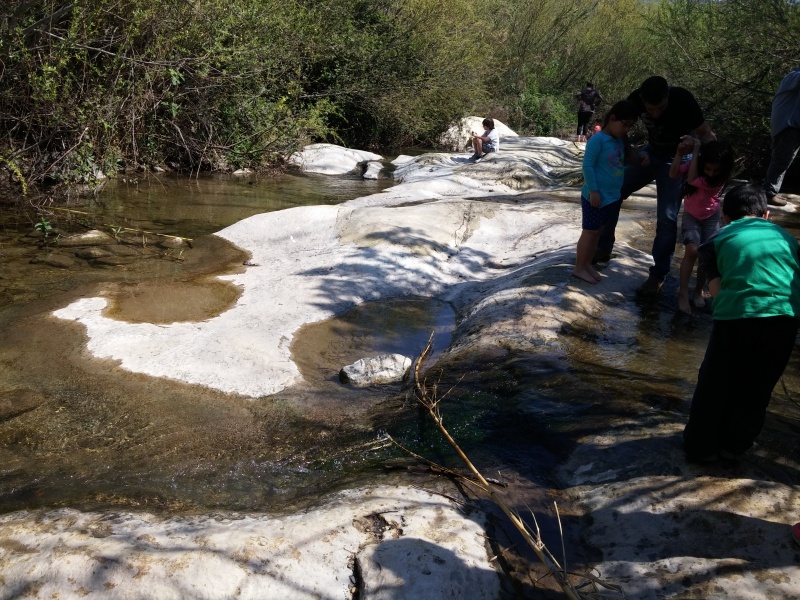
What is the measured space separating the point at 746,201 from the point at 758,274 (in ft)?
1.55

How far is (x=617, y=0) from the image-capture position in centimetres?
3262

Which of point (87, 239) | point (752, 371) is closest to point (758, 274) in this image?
point (752, 371)

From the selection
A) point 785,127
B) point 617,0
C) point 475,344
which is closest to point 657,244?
point 475,344

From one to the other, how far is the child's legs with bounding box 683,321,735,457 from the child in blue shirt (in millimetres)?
2509

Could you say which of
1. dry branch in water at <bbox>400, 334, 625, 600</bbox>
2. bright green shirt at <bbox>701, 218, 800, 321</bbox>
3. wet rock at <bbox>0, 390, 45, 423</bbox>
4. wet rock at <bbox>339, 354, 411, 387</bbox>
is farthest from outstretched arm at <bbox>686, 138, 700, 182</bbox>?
wet rock at <bbox>0, 390, 45, 423</bbox>

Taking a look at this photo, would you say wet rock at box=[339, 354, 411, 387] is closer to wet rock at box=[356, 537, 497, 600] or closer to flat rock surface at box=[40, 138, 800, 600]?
flat rock surface at box=[40, 138, 800, 600]

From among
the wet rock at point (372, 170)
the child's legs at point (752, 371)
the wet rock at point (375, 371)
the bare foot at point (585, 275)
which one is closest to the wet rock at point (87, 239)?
the wet rock at point (375, 371)

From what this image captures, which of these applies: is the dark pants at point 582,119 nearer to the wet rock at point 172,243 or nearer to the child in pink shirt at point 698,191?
the wet rock at point 172,243

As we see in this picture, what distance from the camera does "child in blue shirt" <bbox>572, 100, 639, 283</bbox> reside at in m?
5.45

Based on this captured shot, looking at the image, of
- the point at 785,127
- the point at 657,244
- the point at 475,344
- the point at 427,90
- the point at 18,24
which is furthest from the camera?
the point at 427,90

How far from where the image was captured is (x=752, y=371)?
311cm

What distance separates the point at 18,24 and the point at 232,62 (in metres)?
4.25

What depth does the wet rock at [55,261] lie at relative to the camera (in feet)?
23.4

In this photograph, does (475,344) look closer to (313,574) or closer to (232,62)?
(313,574)
